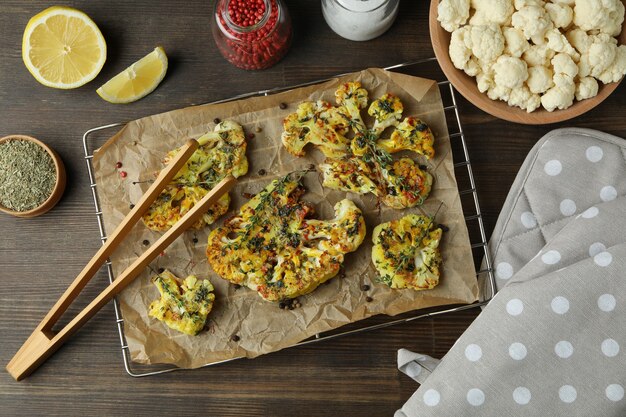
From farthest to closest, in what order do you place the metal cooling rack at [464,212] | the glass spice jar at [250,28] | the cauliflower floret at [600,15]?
the metal cooling rack at [464,212] < the glass spice jar at [250,28] < the cauliflower floret at [600,15]

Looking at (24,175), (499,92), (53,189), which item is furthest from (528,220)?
(24,175)

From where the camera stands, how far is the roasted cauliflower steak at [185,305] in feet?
7.63

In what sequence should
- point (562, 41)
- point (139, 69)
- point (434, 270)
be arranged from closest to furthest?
point (562, 41) < point (434, 270) < point (139, 69)

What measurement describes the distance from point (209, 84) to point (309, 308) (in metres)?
0.96

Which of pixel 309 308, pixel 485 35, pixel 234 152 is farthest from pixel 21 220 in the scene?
pixel 485 35

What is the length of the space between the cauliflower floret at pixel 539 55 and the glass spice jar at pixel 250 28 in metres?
0.88

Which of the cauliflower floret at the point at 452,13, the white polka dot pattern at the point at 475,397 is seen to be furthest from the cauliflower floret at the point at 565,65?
the white polka dot pattern at the point at 475,397

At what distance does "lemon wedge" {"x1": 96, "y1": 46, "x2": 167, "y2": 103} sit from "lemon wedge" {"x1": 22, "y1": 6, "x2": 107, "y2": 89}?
0.09m

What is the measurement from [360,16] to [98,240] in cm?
132

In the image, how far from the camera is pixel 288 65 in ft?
8.20

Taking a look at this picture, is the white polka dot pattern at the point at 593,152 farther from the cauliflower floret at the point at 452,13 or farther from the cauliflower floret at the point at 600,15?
the cauliflower floret at the point at 452,13

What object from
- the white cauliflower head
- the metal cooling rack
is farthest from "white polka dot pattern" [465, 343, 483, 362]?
the white cauliflower head

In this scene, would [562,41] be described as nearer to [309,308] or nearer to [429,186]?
[429,186]

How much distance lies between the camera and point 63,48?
2.42m
